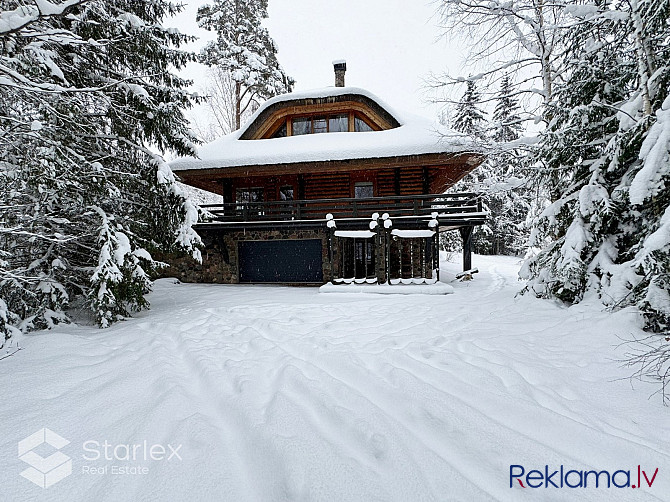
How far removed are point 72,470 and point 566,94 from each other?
27.6 feet

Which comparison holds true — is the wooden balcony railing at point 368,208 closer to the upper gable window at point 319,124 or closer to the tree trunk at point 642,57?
the upper gable window at point 319,124

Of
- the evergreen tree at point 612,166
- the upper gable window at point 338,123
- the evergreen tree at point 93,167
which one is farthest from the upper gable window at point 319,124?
the evergreen tree at point 612,166

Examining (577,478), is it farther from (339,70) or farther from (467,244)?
(339,70)

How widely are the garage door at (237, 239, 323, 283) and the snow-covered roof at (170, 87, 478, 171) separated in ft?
11.0

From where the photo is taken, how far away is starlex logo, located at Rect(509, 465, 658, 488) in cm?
190

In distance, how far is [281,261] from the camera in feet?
43.2

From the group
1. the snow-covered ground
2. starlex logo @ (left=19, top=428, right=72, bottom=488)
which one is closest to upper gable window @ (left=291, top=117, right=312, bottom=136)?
the snow-covered ground

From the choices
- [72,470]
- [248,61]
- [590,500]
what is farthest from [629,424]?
[248,61]

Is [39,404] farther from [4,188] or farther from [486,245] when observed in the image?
[486,245]

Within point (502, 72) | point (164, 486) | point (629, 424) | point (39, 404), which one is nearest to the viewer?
point (164, 486)

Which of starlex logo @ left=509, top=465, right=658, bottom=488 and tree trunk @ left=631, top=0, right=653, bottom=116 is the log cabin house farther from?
starlex logo @ left=509, top=465, right=658, bottom=488

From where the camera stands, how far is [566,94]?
19.7 feet

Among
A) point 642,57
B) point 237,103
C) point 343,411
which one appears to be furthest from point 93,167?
point 237,103

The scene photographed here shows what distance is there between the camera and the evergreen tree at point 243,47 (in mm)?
20609
